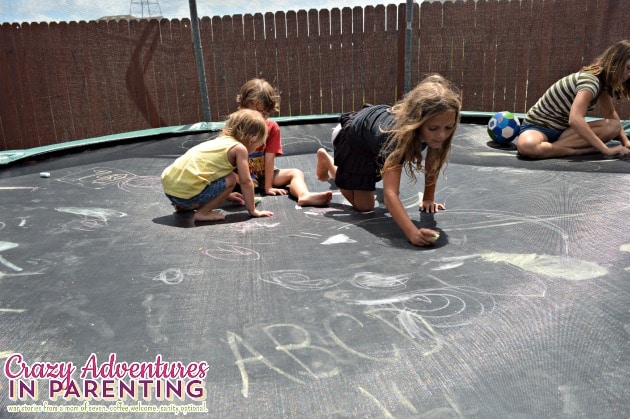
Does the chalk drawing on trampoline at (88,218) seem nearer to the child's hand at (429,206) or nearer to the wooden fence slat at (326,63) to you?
the child's hand at (429,206)

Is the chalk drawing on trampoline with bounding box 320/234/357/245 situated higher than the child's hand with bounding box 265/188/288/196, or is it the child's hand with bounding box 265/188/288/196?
the chalk drawing on trampoline with bounding box 320/234/357/245

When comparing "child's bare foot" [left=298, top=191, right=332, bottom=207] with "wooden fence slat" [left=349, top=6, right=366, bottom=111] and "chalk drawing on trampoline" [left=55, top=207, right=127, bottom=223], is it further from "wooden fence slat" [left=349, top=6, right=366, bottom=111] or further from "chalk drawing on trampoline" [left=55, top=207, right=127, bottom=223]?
"wooden fence slat" [left=349, top=6, right=366, bottom=111]

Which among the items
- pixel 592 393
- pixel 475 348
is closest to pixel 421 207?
pixel 475 348

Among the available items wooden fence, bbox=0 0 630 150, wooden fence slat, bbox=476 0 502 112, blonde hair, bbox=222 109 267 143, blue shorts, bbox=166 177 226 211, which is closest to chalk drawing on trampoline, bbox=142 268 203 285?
blue shorts, bbox=166 177 226 211

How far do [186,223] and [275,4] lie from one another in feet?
12.6

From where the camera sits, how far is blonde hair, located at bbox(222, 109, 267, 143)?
2.16m

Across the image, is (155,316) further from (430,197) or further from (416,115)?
(430,197)

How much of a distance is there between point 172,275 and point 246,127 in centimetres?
86

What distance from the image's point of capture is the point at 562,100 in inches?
114

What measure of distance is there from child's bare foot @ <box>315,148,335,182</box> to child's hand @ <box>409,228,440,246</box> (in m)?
0.98

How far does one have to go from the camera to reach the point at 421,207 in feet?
6.91

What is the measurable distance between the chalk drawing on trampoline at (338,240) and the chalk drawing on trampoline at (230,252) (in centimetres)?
26

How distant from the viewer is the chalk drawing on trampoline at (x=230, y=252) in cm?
164

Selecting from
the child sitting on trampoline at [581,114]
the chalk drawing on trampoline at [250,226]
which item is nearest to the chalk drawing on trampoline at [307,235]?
the chalk drawing on trampoline at [250,226]
